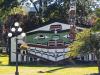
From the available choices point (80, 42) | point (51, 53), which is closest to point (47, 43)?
point (51, 53)

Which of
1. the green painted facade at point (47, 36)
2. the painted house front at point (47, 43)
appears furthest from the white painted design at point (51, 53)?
the green painted facade at point (47, 36)

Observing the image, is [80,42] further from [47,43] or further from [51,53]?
[47,43]

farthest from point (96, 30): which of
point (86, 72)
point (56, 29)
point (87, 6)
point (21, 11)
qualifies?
point (87, 6)

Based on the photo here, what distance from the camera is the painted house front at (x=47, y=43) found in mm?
50938

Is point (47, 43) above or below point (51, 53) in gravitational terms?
above

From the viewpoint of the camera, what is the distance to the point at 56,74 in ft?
118

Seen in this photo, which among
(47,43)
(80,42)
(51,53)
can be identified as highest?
(80,42)

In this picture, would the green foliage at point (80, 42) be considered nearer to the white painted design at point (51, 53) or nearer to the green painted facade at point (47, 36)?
the white painted design at point (51, 53)

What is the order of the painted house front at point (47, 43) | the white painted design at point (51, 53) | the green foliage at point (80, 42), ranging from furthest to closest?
the painted house front at point (47, 43)
the white painted design at point (51, 53)
the green foliage at point (80, 42)

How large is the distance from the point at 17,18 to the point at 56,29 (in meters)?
12.3

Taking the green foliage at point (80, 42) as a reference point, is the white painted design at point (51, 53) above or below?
below

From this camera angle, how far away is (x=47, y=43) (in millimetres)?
51625

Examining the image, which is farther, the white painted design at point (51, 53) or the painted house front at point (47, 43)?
the painted house front at point (47, 43)

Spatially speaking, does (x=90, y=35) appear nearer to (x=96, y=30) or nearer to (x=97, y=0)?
(x=96, y=30)
